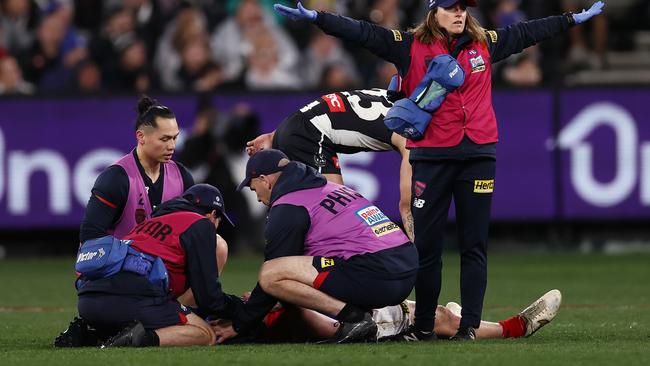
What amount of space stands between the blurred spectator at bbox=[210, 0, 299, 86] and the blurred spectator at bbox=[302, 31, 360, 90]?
0.60ft

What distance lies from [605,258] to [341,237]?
27.8 feet

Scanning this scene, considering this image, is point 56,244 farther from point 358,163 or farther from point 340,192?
Answer: point 340,192

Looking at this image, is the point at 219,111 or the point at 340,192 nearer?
the point at 340,192

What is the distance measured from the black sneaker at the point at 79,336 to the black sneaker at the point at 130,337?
1.00ft

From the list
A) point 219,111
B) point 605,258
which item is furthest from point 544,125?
point 219,111

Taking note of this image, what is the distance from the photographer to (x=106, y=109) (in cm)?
1706

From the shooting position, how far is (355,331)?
8.64 metres

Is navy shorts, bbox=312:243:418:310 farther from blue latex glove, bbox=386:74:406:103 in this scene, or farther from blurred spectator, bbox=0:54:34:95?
blurred spectator, bbox=0:54:34:95

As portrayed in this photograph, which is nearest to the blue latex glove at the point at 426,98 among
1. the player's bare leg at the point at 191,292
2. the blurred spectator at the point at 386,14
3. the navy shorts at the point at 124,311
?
the player's bare leg at the point at 191,292

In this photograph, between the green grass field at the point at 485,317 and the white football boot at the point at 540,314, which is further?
the white football boot at the point at 540,314

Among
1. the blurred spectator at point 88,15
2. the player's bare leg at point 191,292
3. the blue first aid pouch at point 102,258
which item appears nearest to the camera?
the blue first aid pouch at point 102,258

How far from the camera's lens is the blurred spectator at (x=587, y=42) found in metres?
19.2

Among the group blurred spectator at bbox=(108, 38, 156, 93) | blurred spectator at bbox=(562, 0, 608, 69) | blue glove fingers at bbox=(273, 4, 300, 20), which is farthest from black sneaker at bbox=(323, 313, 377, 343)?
blurred spectator at bbox=(562, 0, 608, 69)

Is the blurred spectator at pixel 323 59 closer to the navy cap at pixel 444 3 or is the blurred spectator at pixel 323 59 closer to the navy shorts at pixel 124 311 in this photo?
the navy cap at pixel 444 3
